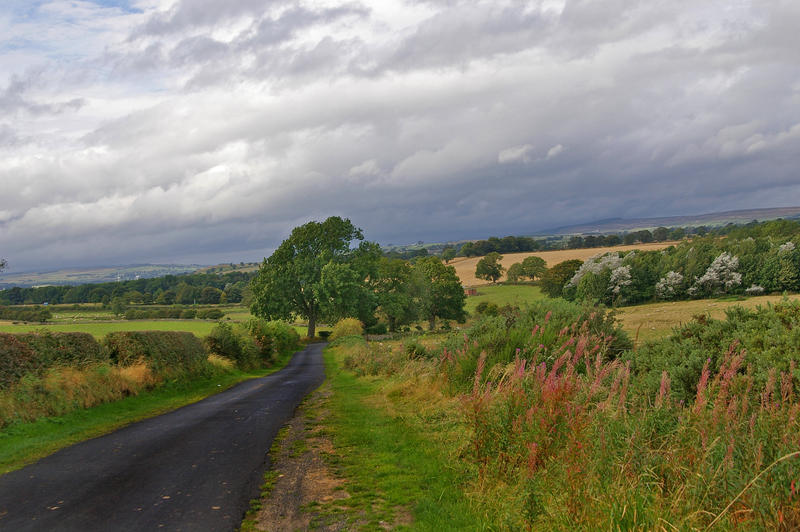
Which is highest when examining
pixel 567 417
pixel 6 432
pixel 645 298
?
pixel 567 417

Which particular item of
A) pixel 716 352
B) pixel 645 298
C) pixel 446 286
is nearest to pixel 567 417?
pixel 716 352

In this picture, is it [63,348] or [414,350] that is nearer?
[63,348]

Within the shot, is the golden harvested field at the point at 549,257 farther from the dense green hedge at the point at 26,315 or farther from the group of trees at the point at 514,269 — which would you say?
the dense green hedge at the point at 26,315

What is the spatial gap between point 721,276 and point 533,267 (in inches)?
1529

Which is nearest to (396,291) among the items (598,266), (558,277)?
(558,277)

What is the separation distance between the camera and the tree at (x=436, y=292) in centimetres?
7888

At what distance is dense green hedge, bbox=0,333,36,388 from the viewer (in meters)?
13.8

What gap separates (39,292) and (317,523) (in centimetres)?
13040

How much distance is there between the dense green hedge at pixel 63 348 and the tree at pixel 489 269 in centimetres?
9714

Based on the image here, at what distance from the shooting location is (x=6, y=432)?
38.7 feet

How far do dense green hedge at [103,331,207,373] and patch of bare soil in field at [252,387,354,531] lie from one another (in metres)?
11.7

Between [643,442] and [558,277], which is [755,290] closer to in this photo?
[558,277]

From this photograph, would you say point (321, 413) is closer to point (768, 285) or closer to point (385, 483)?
point (385, 483)

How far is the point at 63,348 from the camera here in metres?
17.0
